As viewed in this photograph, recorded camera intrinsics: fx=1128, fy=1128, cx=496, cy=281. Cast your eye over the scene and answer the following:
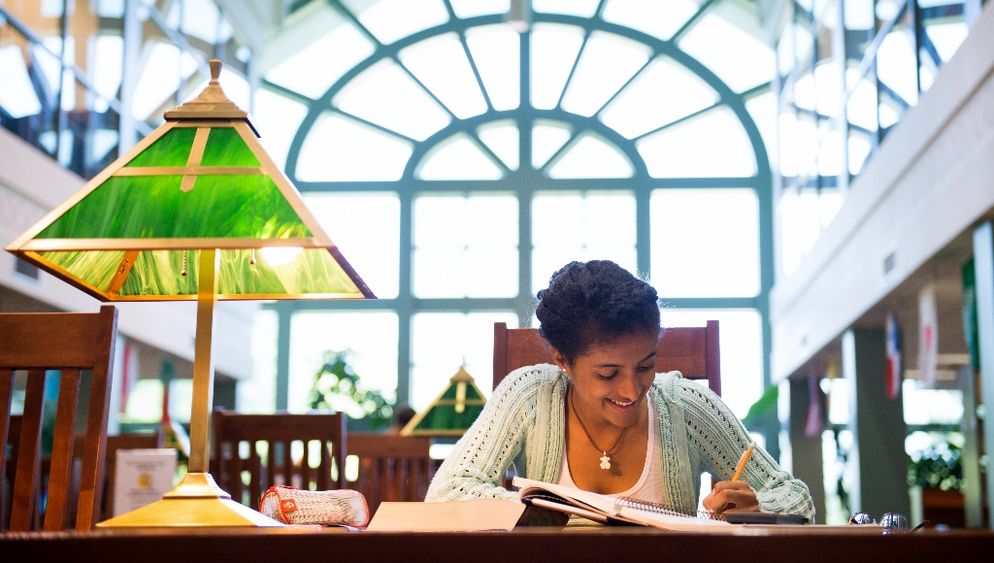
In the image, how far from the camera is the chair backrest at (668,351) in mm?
2338

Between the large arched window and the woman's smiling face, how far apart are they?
1072 centimetres

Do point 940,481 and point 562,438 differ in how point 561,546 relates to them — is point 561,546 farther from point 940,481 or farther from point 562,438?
point 940,481

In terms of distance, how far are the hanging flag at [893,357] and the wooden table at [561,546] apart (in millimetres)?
8190

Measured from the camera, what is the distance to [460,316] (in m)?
12.9

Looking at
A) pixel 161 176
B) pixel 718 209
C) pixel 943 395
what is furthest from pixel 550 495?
pixel 943 395

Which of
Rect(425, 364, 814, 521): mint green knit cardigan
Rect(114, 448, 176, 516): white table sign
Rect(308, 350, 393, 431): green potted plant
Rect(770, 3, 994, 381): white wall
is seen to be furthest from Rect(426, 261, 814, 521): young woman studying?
Rect(308, 350, 393, 431): green potted plant

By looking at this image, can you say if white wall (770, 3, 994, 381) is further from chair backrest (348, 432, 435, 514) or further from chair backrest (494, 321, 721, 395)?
chair backrest (494, 321, 721, 395)

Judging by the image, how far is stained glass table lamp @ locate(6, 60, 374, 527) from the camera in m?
1.16

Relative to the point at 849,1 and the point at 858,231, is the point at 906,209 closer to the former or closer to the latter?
the point at 858,231

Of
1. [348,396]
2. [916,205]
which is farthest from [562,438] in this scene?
[348,396]

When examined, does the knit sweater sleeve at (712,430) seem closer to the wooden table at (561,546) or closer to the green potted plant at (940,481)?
the wooden table at (561,546)

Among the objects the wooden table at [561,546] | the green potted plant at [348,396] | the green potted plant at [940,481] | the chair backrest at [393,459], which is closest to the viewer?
the wooden table at [561,546]

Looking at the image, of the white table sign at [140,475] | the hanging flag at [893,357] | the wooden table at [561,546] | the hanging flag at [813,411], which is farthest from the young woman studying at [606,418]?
the hanging flag at [813,411]

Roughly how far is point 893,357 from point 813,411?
3.36 meters
